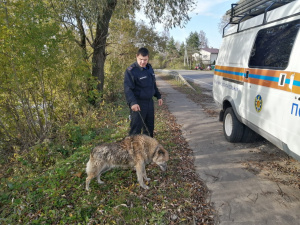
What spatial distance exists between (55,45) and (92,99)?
3.53m

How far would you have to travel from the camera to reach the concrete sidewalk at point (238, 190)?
259 centimetres

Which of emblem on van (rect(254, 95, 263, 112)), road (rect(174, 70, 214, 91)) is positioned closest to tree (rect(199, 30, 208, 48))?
road (rect(174, 70, 214, 91))

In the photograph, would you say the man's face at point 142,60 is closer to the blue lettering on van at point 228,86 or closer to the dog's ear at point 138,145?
the dog's ear at point 138,145

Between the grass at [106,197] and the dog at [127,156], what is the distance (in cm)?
27

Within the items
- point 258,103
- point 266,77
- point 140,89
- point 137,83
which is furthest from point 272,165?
point 137,83

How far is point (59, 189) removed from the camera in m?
3.18

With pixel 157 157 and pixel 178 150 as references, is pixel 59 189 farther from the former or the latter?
pixel 178 150

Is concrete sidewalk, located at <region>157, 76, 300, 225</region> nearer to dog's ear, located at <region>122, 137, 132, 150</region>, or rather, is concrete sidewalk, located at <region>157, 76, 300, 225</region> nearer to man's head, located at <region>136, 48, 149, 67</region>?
dog's ear, located at <region>122, 137, 132, 150</region>

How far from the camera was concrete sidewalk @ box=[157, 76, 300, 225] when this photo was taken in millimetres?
2588

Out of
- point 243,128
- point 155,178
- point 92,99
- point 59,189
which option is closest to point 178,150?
point 155,178

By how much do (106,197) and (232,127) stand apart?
3452 mm

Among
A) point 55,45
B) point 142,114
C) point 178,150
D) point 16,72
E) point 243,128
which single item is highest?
point 55,45

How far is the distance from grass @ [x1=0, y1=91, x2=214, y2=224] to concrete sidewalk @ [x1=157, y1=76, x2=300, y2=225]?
0.79ft

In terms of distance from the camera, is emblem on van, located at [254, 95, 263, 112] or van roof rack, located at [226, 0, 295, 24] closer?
emblem on van, located at [254, 95, 263, 112]
